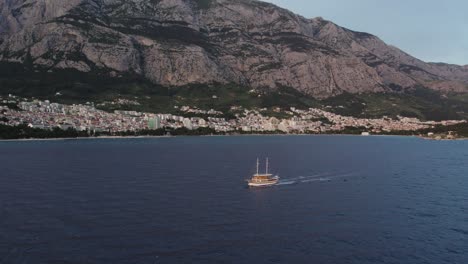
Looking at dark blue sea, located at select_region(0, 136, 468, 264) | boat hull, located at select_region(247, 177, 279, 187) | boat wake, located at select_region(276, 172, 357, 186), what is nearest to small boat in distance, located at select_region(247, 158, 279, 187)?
boat hull, located at select_region(247, 177, 279, 187)

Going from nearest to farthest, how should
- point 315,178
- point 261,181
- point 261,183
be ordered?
1. point 261,183
2. point 261,181
3. point 315,178

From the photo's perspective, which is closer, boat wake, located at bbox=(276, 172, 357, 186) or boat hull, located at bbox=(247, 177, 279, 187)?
boat hull, located at bbox=(247, 177, 279, 187)

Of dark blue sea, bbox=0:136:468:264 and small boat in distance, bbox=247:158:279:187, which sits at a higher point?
small boat in distance, bbox=247:158:279:187

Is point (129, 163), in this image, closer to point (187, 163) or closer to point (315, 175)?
point (187, 163)

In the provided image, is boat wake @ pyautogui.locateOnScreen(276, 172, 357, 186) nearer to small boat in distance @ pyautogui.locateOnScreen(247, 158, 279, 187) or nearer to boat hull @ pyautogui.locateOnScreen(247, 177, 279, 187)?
boat hull @ pyautogui.locateOnScreen(247, 177, 279, 187)

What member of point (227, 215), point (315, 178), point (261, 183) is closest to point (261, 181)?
point (261, 183)

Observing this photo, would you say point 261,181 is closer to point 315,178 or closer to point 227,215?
point 315,178

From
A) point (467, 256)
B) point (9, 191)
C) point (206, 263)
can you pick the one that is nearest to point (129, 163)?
point (9, 191)

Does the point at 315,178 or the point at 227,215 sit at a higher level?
the point at 315,178
